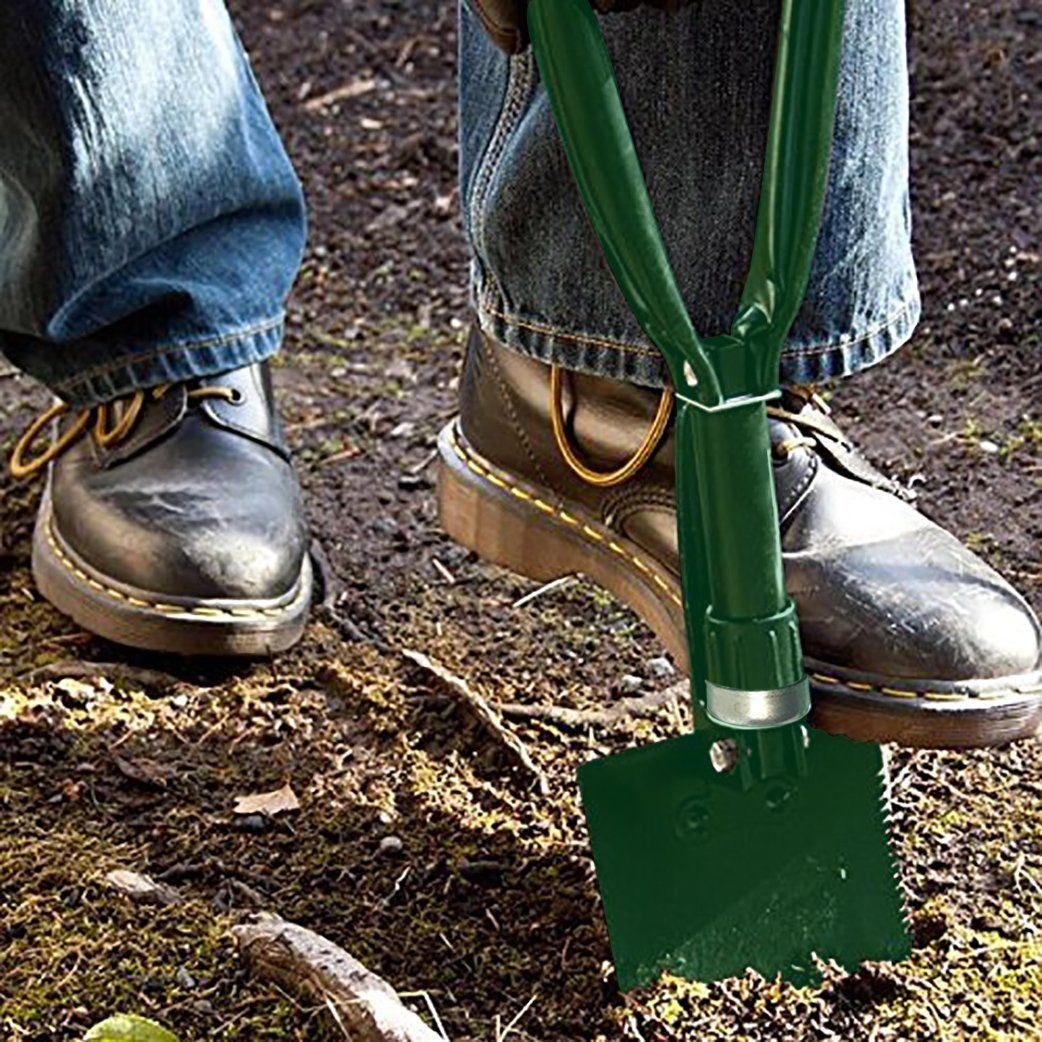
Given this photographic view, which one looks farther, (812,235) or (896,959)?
(896,959)

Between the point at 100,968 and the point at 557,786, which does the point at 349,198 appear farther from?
Answer: the point at 100,968

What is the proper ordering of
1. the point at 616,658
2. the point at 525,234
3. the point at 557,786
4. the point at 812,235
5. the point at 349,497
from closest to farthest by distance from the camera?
1. the point at 812,235
2. the point at 525,234
3. the point at 557,786
4. the point at 616,658
5. the point at 349,497

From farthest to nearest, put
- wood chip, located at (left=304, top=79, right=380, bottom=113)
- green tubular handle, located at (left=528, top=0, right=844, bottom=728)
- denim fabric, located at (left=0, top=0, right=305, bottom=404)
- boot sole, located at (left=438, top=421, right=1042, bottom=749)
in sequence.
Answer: wood chip, located at (left=304, top=79, right=380, bottom=113)
denim fabric, located at (left=0, top=0, right=305, bottom=404)
boot sole, located at (left=438, top=421, right=1042, bottom=749)
green tubular handle, located at (left=528, top=0, right=844, bottom=728)

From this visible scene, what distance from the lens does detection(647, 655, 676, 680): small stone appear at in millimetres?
1864

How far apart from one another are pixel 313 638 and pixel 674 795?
2.20 ft

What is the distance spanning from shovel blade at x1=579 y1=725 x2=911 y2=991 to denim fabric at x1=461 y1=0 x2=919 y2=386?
1.16 feet

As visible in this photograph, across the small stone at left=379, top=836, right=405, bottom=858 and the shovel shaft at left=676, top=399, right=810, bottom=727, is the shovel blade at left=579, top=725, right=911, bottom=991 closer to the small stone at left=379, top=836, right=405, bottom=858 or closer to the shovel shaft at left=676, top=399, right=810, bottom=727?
the shovel shaft at left=676, top=399, right=810, bottom=727

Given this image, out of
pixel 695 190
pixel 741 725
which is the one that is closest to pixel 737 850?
pixel 741 725

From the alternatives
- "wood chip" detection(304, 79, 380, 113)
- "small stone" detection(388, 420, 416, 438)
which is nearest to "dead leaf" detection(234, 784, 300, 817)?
"small stone" detection(388, 420, 416, 438)

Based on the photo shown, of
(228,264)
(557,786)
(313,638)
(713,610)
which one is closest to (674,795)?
(713,610)

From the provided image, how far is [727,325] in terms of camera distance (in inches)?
60.3

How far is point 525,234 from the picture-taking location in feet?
5.19

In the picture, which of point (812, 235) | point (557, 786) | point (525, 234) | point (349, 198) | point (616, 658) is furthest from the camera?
point (349, 198)

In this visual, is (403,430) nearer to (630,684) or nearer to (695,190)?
(630,684)
